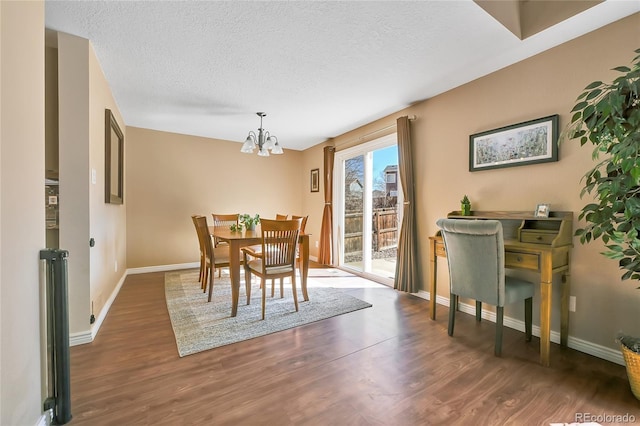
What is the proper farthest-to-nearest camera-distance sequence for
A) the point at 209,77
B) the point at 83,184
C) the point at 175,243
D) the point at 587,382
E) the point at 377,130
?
the point at 175,243 → the point at 377,130 → the point at 209,77 → the point at 83,184 → the point at 587,382

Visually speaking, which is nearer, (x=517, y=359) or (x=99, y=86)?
(x=517, y=359)

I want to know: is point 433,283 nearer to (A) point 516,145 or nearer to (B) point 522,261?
(B) point 522,261

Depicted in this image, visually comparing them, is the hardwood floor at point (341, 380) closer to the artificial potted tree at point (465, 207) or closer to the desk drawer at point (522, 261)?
the desk drawer at point (522, 261)

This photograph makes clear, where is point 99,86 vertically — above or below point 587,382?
above

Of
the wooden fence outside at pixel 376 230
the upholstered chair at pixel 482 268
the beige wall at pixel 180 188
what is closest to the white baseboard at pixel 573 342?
the upholstered chair at pixel 482 268

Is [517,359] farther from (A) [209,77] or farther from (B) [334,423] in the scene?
(A) [209,77]

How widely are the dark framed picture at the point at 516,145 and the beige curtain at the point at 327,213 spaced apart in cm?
255

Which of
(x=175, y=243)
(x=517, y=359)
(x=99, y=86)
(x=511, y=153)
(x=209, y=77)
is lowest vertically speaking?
(x=517, y=359)

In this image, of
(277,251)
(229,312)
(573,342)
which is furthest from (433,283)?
(229,312)

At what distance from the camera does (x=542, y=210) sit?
2.16 m

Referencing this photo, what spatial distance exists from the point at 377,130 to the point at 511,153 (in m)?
1.89

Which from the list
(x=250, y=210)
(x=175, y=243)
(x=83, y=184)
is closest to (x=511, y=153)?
(x=83, y=184)

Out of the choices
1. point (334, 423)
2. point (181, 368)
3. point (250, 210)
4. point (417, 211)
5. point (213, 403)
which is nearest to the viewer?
point (334, 423)

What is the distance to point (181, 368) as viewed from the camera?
1794 mm
